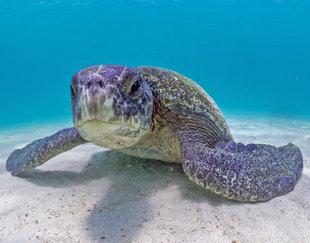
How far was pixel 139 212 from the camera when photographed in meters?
2.10

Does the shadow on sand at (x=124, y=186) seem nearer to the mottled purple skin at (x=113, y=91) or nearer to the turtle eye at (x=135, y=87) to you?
the mottled purple skin at (x=113, y=91)

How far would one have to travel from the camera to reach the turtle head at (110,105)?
1.50 metres

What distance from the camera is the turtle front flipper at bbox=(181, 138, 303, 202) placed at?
206 centimetres

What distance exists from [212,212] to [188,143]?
86 centimetres

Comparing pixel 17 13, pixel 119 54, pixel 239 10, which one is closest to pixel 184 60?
pixel 119 54

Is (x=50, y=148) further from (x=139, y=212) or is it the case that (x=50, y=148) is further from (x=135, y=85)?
(x=135, y=85)

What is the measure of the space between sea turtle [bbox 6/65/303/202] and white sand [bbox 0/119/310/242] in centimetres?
20

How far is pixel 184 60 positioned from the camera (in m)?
124

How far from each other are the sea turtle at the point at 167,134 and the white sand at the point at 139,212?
0.20 m

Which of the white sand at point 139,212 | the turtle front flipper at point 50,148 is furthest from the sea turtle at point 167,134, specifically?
the white sand at point 139,212

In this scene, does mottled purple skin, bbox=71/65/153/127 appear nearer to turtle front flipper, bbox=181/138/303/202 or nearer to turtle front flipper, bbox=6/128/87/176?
turtle front flipper, bbox=181/138/303/202

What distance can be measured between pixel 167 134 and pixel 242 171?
1.04m

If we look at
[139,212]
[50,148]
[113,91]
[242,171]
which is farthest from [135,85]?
[50,148]

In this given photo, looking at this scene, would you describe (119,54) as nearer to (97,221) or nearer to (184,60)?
(184,60)
